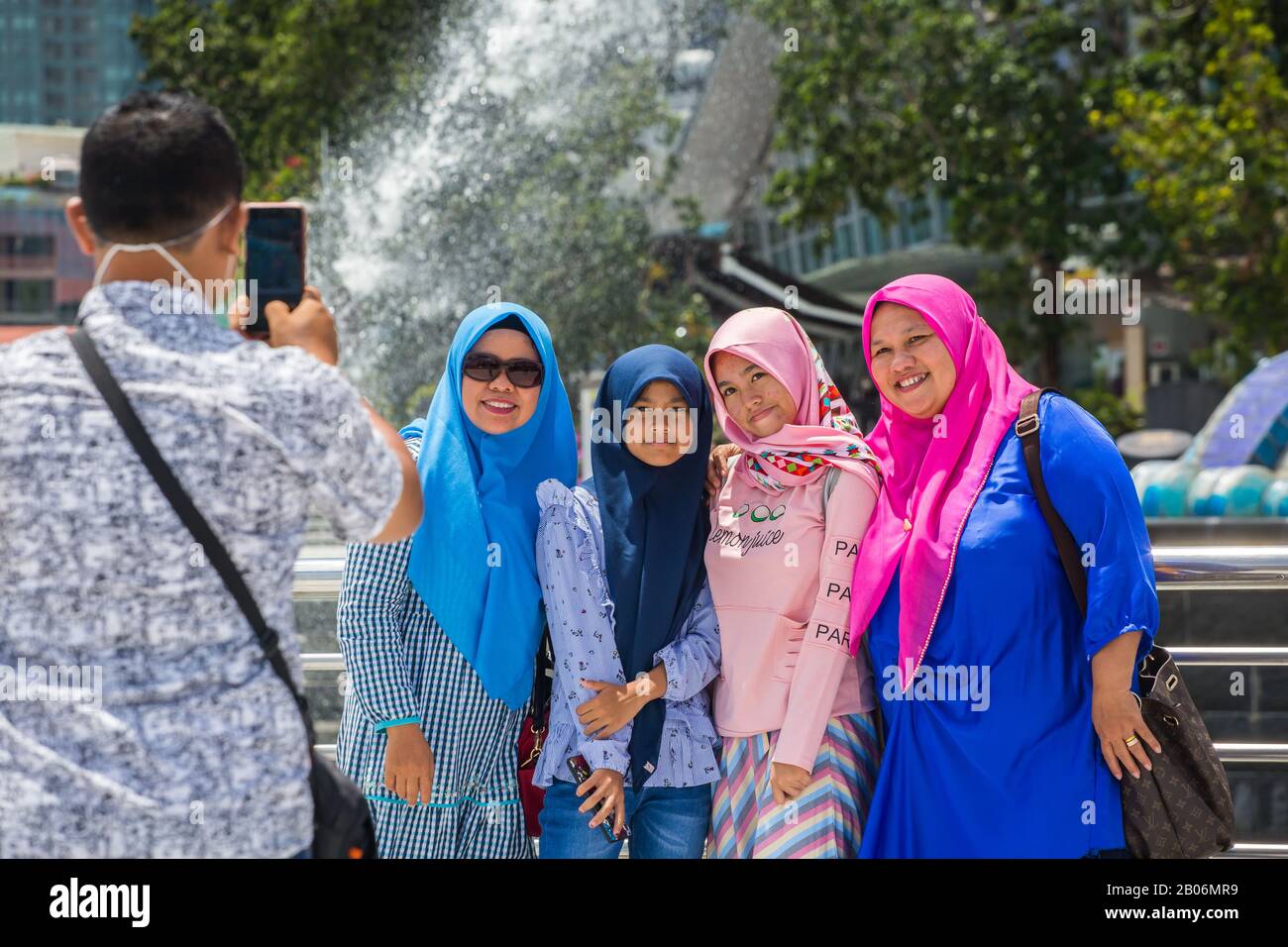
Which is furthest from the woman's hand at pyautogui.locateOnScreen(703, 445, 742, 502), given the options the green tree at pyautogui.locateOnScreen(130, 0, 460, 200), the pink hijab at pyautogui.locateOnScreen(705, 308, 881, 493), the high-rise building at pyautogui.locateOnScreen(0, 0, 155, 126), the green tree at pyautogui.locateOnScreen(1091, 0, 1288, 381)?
the high-rise building at pyautogui.locateOnScreen(0, 0, 155, 126)

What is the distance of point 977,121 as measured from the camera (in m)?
14.1

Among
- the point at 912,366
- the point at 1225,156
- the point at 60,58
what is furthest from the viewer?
the point at 60,58

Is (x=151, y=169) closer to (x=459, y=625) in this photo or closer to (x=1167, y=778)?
(x=459, y=625)

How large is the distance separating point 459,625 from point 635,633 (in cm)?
35

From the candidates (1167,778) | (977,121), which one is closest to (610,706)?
(1167,778)

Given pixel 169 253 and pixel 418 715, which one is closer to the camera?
pixel 169 253

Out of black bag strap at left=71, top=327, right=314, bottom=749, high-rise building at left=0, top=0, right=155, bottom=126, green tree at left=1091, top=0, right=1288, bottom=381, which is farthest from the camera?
high-rise building at left=0, top=0, right=155, bottom=126

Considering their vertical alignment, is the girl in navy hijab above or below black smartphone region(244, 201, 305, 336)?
below

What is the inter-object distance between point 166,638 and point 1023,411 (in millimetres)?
1648

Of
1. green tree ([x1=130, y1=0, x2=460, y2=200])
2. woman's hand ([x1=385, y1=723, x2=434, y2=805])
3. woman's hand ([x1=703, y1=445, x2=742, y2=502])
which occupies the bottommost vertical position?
woman's hand ([x1=385, y1=723, x2=434, y2=805])

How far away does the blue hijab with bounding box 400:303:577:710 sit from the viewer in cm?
263

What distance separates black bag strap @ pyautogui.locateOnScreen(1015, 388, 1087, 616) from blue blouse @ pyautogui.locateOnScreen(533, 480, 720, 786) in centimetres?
70

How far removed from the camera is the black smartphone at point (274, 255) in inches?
83.4

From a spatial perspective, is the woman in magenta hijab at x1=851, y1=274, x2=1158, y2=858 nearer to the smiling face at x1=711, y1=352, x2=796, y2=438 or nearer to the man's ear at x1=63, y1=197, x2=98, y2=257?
the smiling face at x1=711, y1=352, x2=796, y2=438
